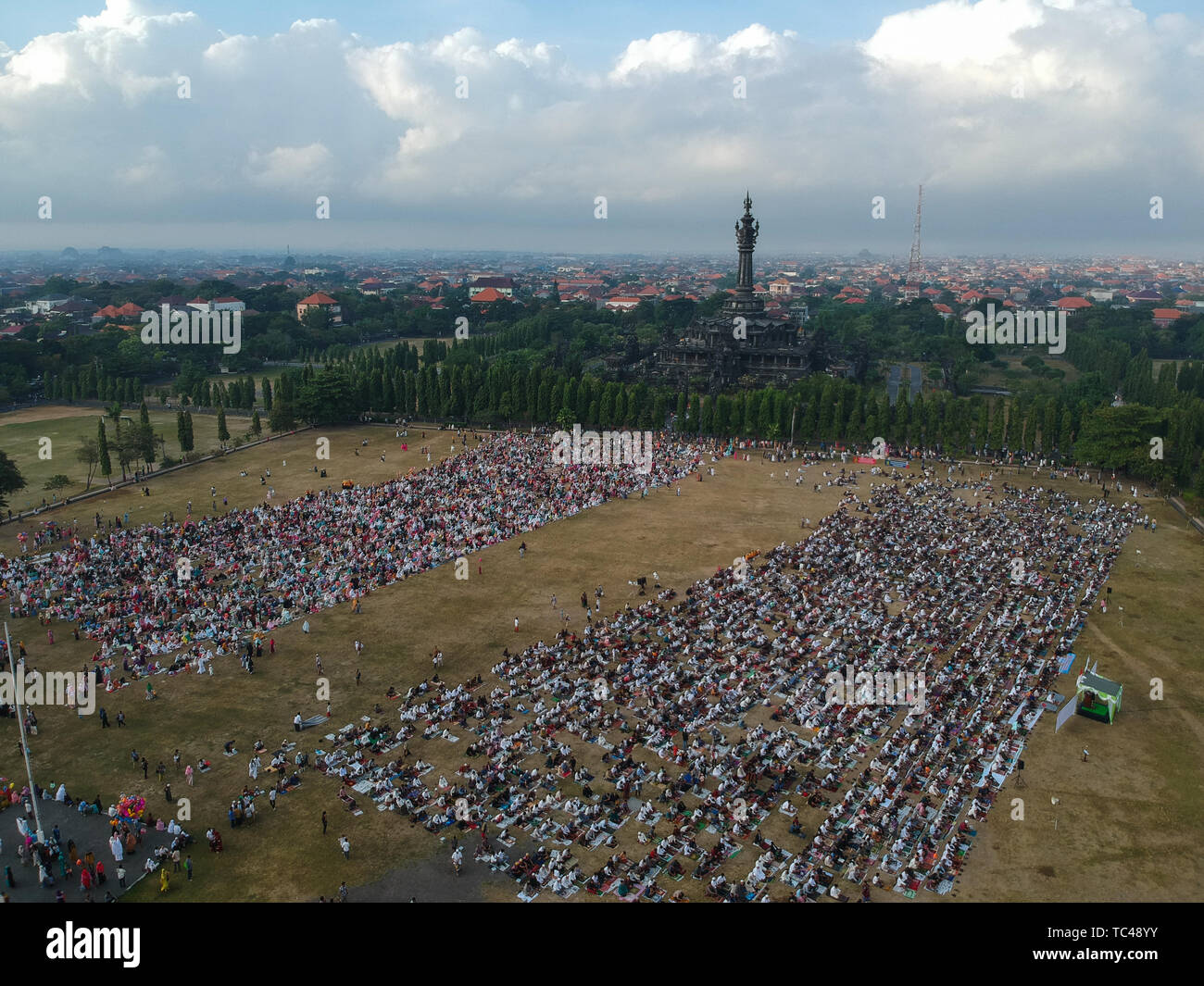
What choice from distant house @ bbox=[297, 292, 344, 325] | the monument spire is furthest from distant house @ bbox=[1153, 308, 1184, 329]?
distant house @ bbox=[297, 292, 344, 325]

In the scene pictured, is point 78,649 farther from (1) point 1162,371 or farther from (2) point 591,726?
(1) point 1162,371

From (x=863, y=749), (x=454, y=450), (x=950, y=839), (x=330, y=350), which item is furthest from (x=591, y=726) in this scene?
(x=330, y=350)

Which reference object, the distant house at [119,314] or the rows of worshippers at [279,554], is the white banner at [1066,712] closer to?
the rows of worshippers at [279,554]

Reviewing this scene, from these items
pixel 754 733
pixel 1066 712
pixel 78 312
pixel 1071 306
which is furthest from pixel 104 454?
pixel 1071 306

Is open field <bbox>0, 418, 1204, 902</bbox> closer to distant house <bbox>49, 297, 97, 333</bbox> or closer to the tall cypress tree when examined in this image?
the tall cypress tree

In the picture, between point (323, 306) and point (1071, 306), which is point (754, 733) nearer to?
point (323, 306)
